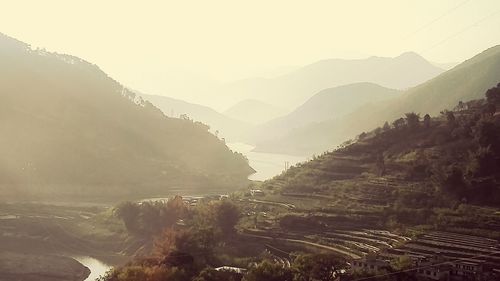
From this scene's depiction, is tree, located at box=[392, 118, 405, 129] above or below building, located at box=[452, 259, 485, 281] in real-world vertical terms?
above

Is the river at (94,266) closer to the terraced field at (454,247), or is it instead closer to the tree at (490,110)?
the terraced field at (454,247)

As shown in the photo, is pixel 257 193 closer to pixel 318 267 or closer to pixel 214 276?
pixel 214 276

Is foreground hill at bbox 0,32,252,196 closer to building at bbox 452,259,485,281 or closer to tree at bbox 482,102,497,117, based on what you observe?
tree at bbox 482,102,497,117

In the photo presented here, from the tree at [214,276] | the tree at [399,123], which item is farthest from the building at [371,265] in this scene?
the tree at [399,123]

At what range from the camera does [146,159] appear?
15200cm

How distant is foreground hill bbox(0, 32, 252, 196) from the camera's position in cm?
13100

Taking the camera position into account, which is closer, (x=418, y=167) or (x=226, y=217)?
(x=226, y=217)

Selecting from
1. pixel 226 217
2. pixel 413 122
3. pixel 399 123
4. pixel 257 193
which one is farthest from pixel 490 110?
pixel 226 217

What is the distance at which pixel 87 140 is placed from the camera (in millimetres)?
145625

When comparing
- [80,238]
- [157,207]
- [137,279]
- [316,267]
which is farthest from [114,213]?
[316,267]

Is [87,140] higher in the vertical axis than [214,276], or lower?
higher

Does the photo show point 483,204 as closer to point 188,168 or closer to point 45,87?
point 188,168

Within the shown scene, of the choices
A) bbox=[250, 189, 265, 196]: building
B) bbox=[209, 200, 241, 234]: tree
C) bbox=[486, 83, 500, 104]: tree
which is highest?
bbox=[486, 83, 500, 104]: tree

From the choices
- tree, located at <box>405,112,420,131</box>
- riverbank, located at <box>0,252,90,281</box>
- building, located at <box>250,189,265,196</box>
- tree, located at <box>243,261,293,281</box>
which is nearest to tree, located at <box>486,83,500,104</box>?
tree, located at <box>405,112,420,131</box>
